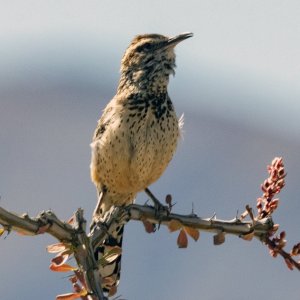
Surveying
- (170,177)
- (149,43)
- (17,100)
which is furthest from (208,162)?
(149,43)

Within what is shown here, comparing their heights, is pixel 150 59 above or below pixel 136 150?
above

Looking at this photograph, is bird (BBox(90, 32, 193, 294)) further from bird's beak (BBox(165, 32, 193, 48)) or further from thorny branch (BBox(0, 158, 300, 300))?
thorny branch (BBox(0, 158, 300, 300))

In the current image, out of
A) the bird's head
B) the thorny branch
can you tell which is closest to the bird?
the bird's head

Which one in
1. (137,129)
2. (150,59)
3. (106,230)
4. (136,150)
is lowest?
(106,230)

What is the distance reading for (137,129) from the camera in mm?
7262

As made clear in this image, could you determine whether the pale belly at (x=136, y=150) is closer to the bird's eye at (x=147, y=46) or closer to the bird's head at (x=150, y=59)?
the bird's head at (x=150, y=59)

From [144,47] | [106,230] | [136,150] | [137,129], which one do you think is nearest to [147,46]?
[144,47]

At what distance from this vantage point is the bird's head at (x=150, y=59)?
7652 millimetres

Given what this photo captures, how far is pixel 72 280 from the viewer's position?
4480mm

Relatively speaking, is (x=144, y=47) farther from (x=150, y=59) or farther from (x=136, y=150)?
(x=136, y=150)

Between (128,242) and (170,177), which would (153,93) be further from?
(170,177)

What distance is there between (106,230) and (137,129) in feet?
8.04

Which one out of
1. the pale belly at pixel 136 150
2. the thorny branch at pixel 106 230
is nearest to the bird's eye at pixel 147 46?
the pale belly at pixel 136 150

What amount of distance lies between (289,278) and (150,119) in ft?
254
